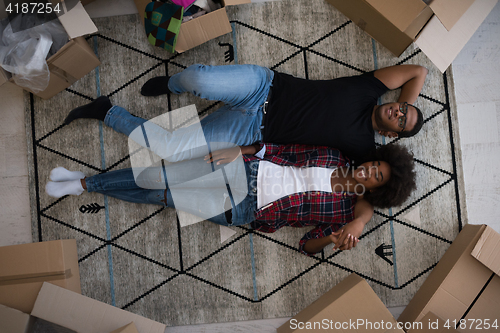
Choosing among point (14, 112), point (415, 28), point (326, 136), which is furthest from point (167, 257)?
point (415, 28)

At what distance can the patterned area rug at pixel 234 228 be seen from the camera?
1684 millimetres

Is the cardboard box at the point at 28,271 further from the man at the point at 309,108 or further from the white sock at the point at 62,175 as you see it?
the man at the point at 309,108

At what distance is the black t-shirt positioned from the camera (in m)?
1.53

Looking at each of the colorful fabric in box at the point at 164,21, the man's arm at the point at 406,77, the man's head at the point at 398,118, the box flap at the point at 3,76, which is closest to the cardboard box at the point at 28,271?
the box flap at the point at 3,76

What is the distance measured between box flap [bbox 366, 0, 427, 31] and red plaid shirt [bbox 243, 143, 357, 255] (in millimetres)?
655

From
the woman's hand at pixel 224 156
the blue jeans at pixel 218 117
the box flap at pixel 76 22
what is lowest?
the woman's hand at pixel 224 156

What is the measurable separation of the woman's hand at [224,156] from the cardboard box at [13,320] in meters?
1.09

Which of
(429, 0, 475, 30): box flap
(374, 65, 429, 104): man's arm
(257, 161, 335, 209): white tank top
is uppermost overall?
(429, 0, 475, 30): box flap

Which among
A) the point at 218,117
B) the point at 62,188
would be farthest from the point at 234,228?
the point at 62,188

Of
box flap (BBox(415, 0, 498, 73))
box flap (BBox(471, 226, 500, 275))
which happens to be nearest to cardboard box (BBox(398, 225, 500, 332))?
box flap (BBox(471, 226, 500, 275))

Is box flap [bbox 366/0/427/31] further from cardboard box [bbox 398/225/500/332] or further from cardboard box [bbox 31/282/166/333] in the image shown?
cardboard box [bbox 31/282/166/333]

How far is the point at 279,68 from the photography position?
174 centimetres

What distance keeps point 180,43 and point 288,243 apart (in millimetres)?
1205

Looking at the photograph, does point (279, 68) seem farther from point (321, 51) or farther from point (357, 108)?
point (357, 108)
